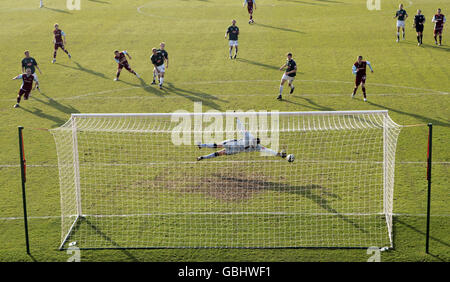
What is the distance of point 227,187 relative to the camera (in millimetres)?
14875

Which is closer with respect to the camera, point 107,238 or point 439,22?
point 107,238

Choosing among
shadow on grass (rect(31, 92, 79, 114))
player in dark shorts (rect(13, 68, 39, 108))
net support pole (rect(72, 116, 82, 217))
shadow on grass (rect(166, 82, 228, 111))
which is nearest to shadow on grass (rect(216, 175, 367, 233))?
net support pole (rect(72, 116, 82, 217))

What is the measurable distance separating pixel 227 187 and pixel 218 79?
11.7 m

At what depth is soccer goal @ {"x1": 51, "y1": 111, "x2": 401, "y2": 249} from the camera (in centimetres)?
1258

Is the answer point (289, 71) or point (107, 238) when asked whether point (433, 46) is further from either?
point (107, 238)

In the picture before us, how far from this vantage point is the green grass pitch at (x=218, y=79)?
12.7 meters

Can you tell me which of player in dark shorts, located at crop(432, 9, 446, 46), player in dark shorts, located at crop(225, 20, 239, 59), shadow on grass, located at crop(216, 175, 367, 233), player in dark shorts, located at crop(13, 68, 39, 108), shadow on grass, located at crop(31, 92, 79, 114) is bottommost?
shadow on grass, located at crop(216, 175, 367, 233)

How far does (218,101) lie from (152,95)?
3059mm

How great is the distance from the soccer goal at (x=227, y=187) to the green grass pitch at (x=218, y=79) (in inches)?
18.8

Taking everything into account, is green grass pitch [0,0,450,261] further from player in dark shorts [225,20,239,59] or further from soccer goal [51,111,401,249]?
player in dark shorts [225,20,239,59]

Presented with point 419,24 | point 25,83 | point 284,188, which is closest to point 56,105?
point 25,83

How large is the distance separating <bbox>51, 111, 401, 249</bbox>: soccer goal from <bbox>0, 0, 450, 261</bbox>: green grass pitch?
1.57 feet
